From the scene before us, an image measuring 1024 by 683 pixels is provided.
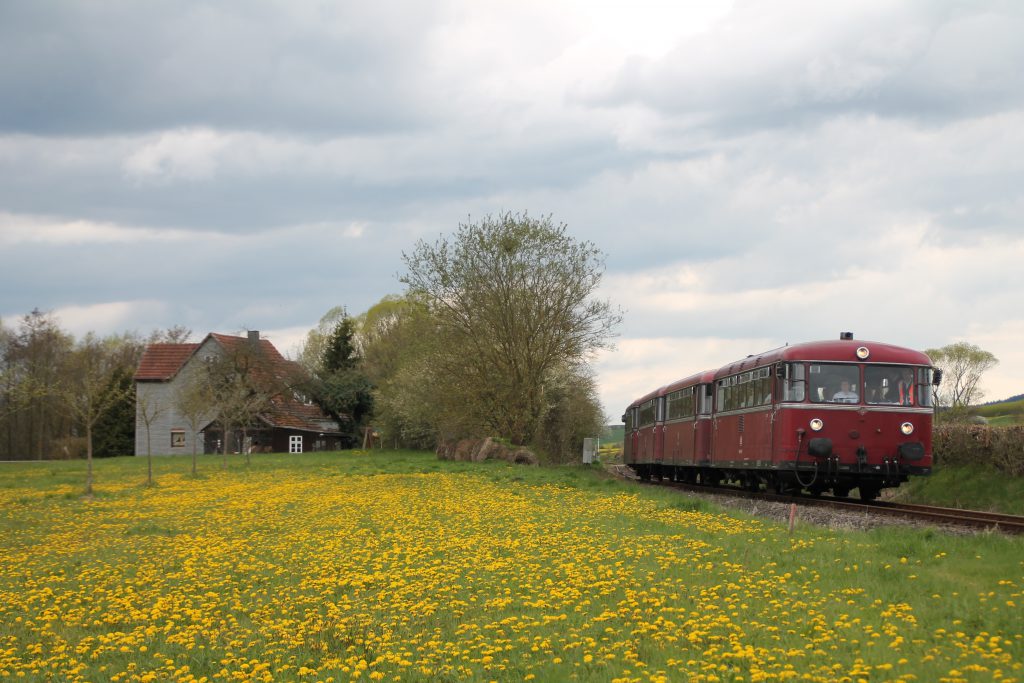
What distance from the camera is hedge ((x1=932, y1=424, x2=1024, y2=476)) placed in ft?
86.9

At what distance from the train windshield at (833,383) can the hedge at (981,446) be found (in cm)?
590

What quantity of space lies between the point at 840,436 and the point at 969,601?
44.1 ft

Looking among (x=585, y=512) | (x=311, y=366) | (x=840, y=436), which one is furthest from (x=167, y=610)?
(x=311, y=366)

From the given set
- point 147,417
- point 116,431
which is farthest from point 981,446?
point 116,431

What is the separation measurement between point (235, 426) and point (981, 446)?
66.0 meters

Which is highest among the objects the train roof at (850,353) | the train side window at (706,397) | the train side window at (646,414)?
the train roof at (850,353)

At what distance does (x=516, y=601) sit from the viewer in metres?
12.5

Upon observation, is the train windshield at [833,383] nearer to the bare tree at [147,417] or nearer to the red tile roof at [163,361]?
the bare tree at [147,417]

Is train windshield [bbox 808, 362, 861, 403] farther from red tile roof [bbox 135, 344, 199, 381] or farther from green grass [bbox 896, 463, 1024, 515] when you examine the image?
red tile roof [bbox 135, 344, 199, 381]

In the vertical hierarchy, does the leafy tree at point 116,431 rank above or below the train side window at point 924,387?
below

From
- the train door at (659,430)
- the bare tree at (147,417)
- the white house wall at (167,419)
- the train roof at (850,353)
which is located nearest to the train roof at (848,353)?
the train roof at (850,353)

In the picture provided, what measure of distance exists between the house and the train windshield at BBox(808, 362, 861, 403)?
2552 inches

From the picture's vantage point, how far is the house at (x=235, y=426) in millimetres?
84812

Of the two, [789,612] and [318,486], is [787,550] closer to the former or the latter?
[789,612]
